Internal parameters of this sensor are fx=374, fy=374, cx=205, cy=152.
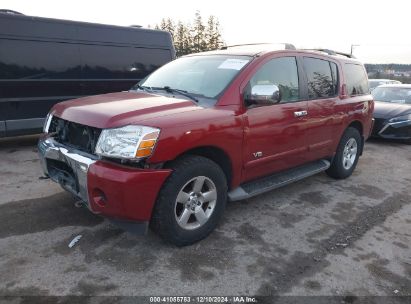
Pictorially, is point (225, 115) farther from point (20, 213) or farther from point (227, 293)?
point (20, 213)

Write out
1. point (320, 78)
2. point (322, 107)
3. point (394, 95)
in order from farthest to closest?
point (394, 95), point (320, 78), point (322, 107)

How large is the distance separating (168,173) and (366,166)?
4682mm

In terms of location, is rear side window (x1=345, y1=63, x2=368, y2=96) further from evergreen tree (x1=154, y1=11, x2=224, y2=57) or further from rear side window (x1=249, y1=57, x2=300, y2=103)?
evergreen tree (x1=154, y1=11, x2=224, y2=57)

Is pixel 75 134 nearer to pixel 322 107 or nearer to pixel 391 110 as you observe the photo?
pixel 322 107

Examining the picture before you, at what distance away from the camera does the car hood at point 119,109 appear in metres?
3.02

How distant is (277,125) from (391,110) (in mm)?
5995

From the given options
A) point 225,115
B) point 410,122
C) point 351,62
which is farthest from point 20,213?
point 410,122

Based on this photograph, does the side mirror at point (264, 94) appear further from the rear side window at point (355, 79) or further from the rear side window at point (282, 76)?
the rear side window at point (355, 79)

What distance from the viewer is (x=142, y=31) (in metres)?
7.89

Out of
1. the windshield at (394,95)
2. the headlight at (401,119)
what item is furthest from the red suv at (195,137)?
the windshield at (394,95)

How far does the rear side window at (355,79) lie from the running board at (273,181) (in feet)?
4.00

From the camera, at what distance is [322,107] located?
15.4ft

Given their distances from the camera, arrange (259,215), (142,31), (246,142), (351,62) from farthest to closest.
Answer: (142,31) → (351,62) → (259,215) → (246,142)

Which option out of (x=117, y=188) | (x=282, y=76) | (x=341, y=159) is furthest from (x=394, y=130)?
(x=117, y=188)
